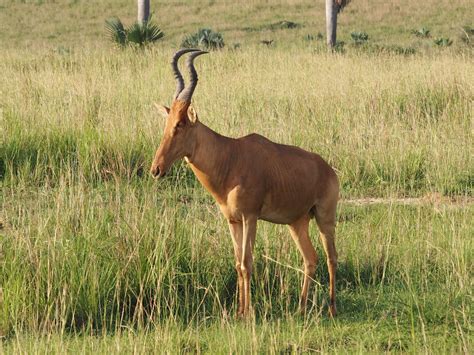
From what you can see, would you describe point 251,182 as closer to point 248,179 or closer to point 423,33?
point 248,179

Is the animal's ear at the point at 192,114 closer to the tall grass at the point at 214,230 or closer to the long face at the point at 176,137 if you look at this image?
the long face at the point at 176,137

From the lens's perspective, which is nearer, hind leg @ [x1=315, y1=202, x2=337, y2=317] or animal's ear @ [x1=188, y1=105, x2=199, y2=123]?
animal's ear @ [x1=188, y1=105, x2=199, y2=123]

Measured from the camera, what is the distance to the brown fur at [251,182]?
537 cm

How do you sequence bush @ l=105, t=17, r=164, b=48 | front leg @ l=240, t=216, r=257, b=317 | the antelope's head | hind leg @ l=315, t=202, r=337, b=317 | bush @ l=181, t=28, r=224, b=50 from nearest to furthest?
1. the antelope's head
2. front leg @ l=240, t=216, r=257, b=317
3. hind leg @ l=315, t=202, r=337, b=317
4. bush @ l=105, t=17, r=164, b=48
5. bush @ l=181, t=28, r=224, b=50

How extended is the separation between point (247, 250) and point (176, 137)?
0.84m

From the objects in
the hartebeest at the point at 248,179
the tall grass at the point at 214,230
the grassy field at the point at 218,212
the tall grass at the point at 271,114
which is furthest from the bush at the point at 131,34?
the hartebeest at the point at 248,179

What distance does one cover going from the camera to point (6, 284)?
5.56m

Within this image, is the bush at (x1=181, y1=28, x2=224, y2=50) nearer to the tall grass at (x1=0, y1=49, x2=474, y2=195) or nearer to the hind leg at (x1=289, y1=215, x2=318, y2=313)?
the tall grass at (x1=0, y1=49, x2=474, y2=195)

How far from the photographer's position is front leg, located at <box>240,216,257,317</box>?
215 inches

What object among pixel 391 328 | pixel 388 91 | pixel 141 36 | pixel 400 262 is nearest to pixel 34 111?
pixel 388 91

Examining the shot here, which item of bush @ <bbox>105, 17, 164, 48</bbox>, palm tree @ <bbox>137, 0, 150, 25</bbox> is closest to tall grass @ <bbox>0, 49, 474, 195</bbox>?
bush @ <bbox>105, 17, 164, 48</bbox>

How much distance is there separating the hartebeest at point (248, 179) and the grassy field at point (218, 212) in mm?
339

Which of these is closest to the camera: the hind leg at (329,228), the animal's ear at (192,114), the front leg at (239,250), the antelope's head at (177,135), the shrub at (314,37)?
the antelope's head at (177,135)

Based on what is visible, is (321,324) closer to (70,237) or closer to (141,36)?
(70,237)
